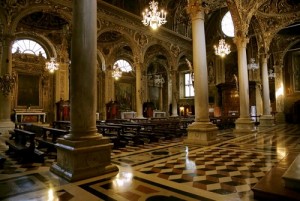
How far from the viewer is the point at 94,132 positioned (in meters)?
4.16

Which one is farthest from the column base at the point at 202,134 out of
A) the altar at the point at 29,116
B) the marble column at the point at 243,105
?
the altar at the point at 29,116

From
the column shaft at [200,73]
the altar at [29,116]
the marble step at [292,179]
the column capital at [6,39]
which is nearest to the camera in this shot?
the marble step at [292,179]

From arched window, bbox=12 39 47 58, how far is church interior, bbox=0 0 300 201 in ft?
0.24

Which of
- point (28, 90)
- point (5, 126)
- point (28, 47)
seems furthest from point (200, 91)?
point (28, 47)

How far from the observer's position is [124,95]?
23.2 m

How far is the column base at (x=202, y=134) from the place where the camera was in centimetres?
732

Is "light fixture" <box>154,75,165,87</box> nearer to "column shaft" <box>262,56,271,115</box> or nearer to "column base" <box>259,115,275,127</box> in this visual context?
"column shaft" <box>262,56,271,115</box>

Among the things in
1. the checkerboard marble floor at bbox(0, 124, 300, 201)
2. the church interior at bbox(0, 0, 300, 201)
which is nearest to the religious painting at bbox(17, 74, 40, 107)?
the church interior at bbox(0, 0, 300, 201)

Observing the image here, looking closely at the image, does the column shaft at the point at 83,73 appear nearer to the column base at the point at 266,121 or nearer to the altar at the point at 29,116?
the altar at the point at 29,116

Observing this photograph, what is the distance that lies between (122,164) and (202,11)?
19.7 feet

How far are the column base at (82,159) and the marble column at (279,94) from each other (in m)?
20.3

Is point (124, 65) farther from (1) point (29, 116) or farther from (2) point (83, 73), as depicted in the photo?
(2) point (83, 73)

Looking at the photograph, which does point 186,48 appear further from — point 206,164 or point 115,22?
point 206,164

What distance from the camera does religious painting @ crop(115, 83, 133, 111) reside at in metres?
A: 22.5
